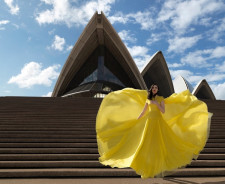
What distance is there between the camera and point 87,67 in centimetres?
2864

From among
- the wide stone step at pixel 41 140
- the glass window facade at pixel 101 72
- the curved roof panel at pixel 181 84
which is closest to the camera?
the wide stone step at pixel 41 140

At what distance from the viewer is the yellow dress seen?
2.69 meters

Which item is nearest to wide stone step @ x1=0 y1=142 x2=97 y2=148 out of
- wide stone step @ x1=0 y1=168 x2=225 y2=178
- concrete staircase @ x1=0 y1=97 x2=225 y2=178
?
concrete staircase @ x1=0 y1=97 x2=225 y2=178

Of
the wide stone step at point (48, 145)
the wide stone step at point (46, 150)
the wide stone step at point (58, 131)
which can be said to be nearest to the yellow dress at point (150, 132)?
the wide stone step at point (46, 150)

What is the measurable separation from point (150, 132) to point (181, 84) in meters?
35.2

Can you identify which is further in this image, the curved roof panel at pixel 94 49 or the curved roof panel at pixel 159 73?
the curved roof panel at pixel 159 73

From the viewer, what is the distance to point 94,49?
27797mm

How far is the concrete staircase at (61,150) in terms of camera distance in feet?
10.6

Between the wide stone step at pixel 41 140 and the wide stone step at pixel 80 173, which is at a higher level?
the wide stone step at pixel 41 140

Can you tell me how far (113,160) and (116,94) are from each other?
105 centimetres

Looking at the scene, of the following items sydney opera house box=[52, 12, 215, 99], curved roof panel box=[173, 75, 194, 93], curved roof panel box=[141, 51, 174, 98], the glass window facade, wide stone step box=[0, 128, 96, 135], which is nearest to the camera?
wide stone step box=[0, 128, 96, 135]

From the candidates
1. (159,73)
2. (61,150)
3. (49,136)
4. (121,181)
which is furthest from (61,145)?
(159,73)

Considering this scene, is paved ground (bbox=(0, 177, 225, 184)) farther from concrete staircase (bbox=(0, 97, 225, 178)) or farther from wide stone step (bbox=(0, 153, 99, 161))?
wide stone step (bbox=(0, 153, 99, 161))

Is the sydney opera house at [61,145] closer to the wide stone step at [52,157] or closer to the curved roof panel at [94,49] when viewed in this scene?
the wide stone step at [52,157]
